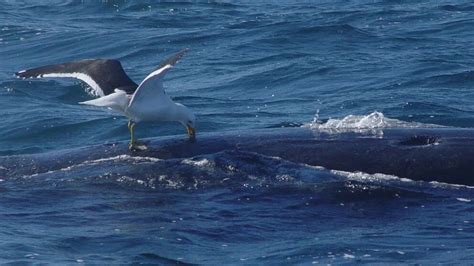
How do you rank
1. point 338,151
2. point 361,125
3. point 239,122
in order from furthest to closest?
point 239,122, point 361,125, point 338,151

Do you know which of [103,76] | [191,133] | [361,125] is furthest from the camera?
[103,76]

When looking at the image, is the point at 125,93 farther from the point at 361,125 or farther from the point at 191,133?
the point at 361,125

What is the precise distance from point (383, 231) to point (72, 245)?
2067mm

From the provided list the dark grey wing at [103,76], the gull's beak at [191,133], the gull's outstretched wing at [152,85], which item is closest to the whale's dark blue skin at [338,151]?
the gull's beak at [191,133]

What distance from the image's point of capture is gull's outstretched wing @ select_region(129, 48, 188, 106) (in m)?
11.1

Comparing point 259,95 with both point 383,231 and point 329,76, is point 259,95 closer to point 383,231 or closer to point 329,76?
point 329,76

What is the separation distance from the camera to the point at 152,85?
458 inches

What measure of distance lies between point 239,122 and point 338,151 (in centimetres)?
717

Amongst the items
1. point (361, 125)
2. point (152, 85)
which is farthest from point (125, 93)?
point (361, 125)

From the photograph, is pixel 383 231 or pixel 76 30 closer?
pixel 383 231

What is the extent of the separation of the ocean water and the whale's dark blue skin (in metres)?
0.12

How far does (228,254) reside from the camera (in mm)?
8664

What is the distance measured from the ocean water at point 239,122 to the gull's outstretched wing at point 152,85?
0.91m

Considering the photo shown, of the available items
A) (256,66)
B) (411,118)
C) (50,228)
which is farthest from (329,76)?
(50,228)
